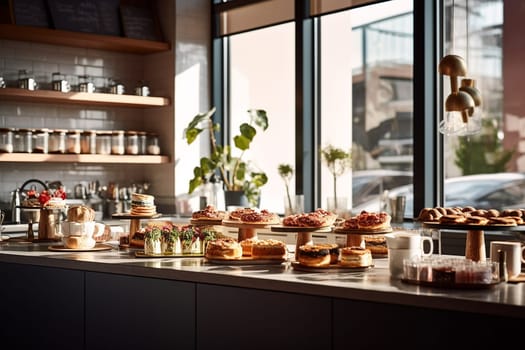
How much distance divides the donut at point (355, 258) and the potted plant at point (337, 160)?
273cm

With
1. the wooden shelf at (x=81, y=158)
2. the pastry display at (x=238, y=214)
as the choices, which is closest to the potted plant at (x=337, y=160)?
the wooden shelf at (x=81, y=158)

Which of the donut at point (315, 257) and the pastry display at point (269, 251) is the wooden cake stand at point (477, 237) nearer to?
the donut at point (315, 257)

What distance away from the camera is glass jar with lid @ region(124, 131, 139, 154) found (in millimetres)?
7184

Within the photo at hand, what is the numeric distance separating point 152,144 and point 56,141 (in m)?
0.89

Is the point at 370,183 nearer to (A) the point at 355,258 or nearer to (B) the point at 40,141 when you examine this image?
(B) the point at 40,141

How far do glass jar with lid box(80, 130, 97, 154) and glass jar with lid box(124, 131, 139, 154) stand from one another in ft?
1.10

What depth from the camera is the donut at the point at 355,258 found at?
3.35m

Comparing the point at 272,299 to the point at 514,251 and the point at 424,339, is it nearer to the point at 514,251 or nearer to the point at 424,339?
the point at 424,339

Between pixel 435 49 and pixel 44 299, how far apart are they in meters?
3.28

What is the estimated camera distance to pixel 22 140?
6.57 metres

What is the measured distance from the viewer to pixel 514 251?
303 cm

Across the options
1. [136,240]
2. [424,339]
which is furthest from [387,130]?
[424,339]

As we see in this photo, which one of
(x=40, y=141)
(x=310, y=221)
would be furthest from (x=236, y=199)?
(x=310, y=221)

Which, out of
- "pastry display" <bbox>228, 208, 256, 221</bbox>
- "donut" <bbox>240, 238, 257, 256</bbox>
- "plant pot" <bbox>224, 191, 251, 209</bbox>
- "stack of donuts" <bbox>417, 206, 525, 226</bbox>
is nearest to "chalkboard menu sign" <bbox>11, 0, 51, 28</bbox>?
"plant pot" <bbox>224, 191, 251, 209</bbox>
